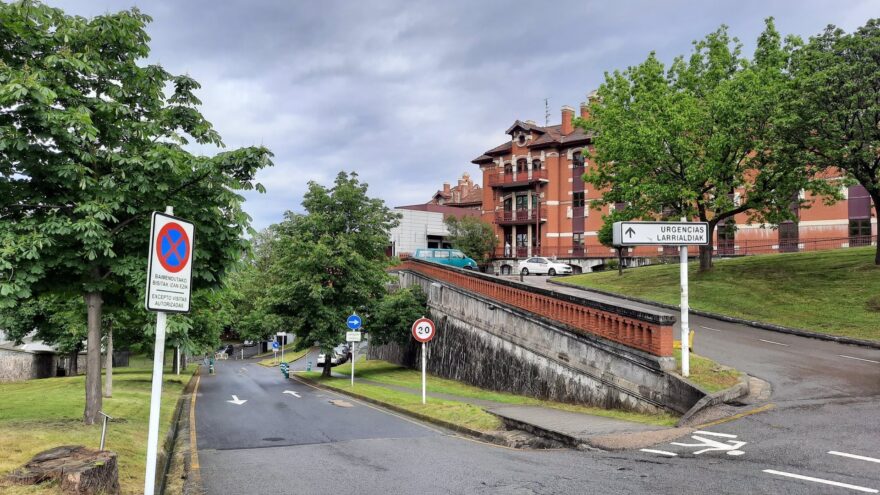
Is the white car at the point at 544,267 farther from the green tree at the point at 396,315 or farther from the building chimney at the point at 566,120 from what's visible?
the building chimney at the point at 566,120

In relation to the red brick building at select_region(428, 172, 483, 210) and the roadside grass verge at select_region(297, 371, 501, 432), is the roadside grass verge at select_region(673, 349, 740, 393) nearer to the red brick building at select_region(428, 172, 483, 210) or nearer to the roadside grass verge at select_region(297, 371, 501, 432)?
the roadside grass verge at select_region(297, 371, 501, 432)

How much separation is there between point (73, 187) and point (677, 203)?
26.5 metres

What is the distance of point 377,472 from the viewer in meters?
7.73

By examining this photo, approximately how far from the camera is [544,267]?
43188 millimetres

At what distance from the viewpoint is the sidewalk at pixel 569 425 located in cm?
928

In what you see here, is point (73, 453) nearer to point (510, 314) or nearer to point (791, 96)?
point (510, 314)

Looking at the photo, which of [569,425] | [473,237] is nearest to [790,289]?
[569,425]

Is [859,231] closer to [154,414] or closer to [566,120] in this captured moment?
[566,120]

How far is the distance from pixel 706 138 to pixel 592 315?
18.4 meters

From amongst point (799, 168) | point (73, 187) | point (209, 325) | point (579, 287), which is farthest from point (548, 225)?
point (73, 187)

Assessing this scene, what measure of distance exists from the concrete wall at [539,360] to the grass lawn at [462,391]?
28 centimetres

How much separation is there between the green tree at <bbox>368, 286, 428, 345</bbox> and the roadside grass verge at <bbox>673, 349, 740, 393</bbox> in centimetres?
1677

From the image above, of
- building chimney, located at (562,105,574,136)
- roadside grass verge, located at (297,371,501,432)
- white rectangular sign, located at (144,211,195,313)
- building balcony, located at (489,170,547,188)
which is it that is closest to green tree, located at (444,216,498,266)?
building balcony, located at (489,170,547,188)

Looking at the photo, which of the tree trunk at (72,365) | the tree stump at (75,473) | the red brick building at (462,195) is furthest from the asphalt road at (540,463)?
the red brick building at (462,195)
